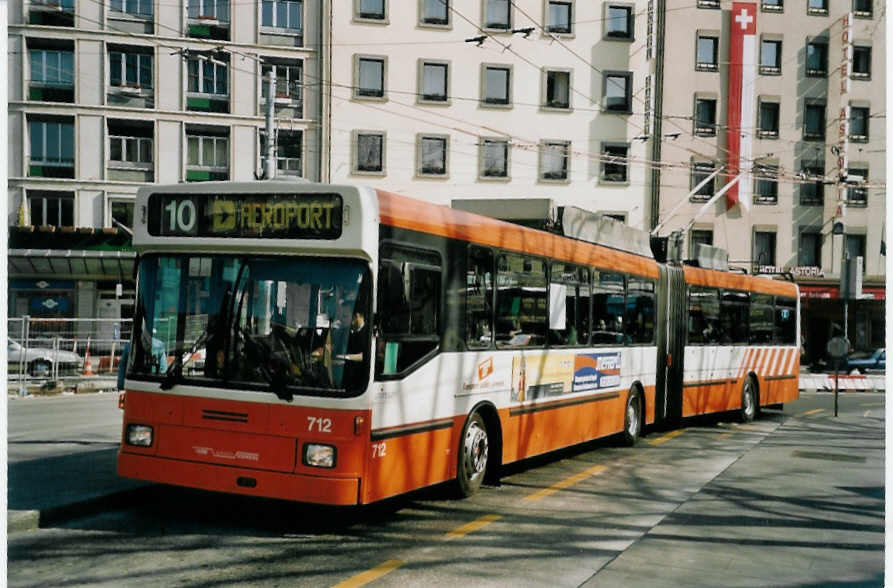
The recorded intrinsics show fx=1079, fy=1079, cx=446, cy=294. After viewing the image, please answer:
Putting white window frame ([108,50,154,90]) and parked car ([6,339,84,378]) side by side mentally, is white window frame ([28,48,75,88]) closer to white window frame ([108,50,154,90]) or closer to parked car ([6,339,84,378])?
white window frame ([108,50,154,90])

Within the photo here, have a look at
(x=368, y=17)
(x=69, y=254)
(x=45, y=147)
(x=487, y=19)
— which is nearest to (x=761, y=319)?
(x=487, y=19)

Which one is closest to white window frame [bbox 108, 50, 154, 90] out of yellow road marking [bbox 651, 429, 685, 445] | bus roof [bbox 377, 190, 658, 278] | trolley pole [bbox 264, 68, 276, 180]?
trolley pole [bbox 264, 68, 276, 180]

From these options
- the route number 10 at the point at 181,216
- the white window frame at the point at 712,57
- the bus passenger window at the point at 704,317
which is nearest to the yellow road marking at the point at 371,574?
the route number 10 at the point at 181,216

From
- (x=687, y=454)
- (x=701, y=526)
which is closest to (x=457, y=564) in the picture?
(x=701, y=526)

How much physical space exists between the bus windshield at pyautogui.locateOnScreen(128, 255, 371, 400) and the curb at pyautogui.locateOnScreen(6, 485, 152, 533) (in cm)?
111

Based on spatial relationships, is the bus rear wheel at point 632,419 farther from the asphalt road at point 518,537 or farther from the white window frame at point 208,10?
the white window frame at point 208,10

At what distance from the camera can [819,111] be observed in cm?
4344

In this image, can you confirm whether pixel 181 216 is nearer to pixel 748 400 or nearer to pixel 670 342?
pixel 670 342

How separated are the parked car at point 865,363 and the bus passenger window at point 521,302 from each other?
33472 millimetres

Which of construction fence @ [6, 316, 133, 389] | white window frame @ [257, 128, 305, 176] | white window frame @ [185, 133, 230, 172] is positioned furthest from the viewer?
white window frame @ [257, 128, 305, 176]

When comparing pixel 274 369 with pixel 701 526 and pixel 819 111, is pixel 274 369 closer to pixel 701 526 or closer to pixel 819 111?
pixel 701 526

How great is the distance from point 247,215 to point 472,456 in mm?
3127

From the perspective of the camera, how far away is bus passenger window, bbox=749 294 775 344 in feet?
64.3

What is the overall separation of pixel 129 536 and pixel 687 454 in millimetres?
8130
